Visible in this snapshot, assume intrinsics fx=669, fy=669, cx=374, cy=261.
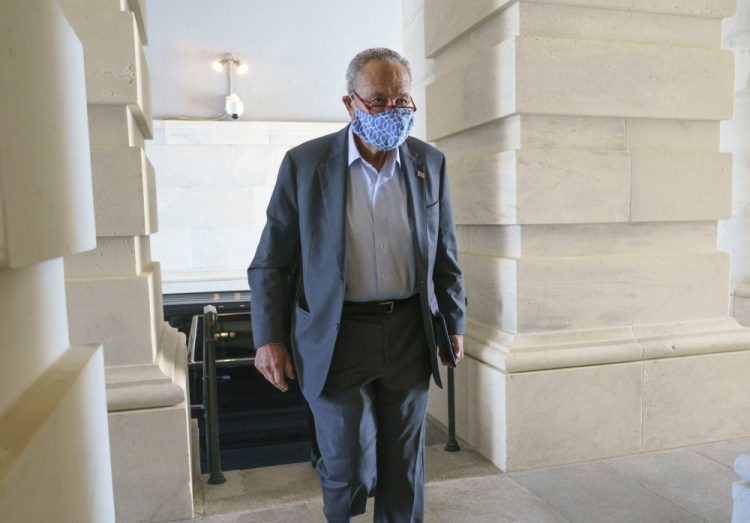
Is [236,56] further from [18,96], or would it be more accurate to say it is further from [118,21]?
[18,96]

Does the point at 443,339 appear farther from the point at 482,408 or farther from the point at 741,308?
the point at 741,308

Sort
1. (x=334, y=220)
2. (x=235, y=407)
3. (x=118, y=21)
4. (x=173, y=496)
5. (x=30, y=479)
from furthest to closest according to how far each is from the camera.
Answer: (x=235, y=407) → (x=173, y=496) → (x=118, y=21) → (x=334, y=220) → (x=30, y=479)

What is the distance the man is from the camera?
2.39 metres

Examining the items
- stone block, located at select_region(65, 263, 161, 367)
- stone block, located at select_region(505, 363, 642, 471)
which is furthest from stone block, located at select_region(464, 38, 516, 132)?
stone block, located at select_region(65, 263, 161, 367)

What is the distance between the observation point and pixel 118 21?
2.74 metres

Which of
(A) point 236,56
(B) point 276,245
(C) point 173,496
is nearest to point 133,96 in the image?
(B) point 276,245

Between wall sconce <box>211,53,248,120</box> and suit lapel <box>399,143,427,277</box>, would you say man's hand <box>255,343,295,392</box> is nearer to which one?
suit lapel <box>399,143,427,277</box>

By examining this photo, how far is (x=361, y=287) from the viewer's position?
2424 millimetres

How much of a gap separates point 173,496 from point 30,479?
239 centimetres

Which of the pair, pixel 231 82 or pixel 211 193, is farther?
pixel 211 193

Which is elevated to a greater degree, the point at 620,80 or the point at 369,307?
the point at 620,80

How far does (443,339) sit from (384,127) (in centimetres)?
84

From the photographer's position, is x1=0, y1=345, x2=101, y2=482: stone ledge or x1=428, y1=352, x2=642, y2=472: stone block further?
x1=428, y1=352, x2=642, y2=472: stone block

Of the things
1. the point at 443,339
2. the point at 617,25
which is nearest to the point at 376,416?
the point at 443,339
